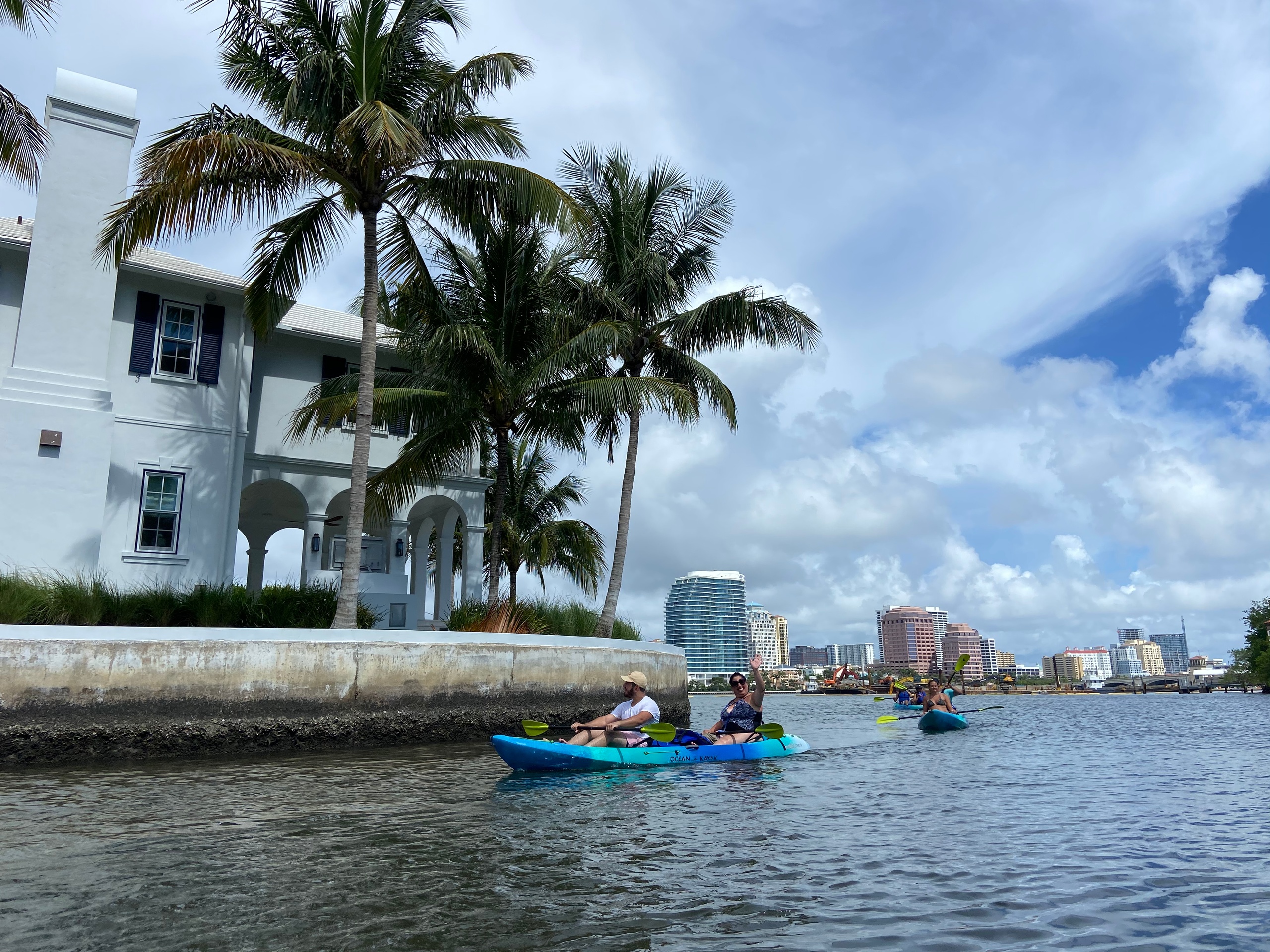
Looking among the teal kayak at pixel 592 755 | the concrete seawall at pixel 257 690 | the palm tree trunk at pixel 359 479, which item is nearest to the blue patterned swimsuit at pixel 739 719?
the teal kayak at pixel 592 755

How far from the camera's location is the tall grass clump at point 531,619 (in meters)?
19.0

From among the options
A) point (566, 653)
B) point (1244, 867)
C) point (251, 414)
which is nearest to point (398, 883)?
point (1244, 867)

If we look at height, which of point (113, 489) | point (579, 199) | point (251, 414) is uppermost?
point (579, 199)

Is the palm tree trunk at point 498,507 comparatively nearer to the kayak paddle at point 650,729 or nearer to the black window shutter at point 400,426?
the black window shutter at point 400,426

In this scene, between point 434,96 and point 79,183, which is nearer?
point 434,96

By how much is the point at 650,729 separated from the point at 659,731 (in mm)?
209

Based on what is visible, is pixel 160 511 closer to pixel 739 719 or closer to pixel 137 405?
pixel 137 405

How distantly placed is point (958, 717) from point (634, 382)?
11897mm

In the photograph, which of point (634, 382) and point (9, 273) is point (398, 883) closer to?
point (634, 382)

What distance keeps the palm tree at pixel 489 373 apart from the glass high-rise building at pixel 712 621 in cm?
14818

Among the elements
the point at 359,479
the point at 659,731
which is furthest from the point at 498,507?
the point at 659,731

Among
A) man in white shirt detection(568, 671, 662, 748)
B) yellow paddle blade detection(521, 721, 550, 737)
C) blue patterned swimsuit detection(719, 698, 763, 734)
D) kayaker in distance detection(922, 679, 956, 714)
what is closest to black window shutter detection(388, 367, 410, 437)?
yellow paddle blade detection(521, 721, 550, 737)

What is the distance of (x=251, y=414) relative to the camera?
2108cm

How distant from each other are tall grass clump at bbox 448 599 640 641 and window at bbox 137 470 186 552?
234 inches
